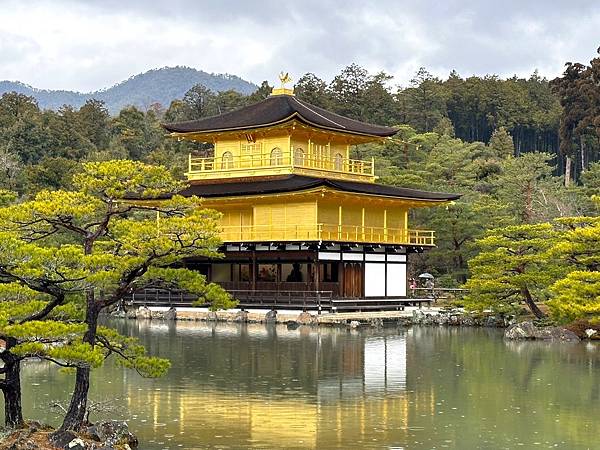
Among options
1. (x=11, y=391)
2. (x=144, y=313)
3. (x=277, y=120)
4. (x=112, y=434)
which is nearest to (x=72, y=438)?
(x=112, y=434)

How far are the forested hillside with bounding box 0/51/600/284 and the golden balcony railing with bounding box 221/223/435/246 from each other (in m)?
4.90

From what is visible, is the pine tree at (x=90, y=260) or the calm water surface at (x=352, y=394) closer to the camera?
the pine tree at (x=90, y=260)

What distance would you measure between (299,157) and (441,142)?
22994 mm

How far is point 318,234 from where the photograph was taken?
1414 inches

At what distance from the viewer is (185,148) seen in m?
70.3

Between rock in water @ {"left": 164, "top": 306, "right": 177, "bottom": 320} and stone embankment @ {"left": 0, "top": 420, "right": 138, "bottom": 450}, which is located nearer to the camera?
stone embankment @ {"left": 0, "top": 420, "right": 138, "bottom": 450}

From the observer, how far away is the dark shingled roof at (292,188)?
120ft

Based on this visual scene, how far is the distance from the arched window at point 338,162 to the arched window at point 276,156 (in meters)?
2.90

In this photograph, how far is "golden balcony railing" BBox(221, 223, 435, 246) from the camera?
36.4 m

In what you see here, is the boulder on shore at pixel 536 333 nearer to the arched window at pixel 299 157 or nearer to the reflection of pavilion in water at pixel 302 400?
the reflection of pavilion in water at pixel 302 400

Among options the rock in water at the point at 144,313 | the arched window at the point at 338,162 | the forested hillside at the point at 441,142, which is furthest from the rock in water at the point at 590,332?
the rock in water at the point at 144,313

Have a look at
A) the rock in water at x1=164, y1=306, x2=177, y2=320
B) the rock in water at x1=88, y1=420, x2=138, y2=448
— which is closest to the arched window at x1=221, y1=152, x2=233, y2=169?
the rock in water at x1=164, y1=306, x2=177, y2=320

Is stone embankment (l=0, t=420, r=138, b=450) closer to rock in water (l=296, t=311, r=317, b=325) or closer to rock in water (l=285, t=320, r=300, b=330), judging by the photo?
rock in water (l=285, t=320, r=300, b=330)

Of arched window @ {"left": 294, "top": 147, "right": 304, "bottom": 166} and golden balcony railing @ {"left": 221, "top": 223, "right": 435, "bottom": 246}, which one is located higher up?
arched window @ {"left": 294, "top": 147, "right": 304, "bottom": 166}
